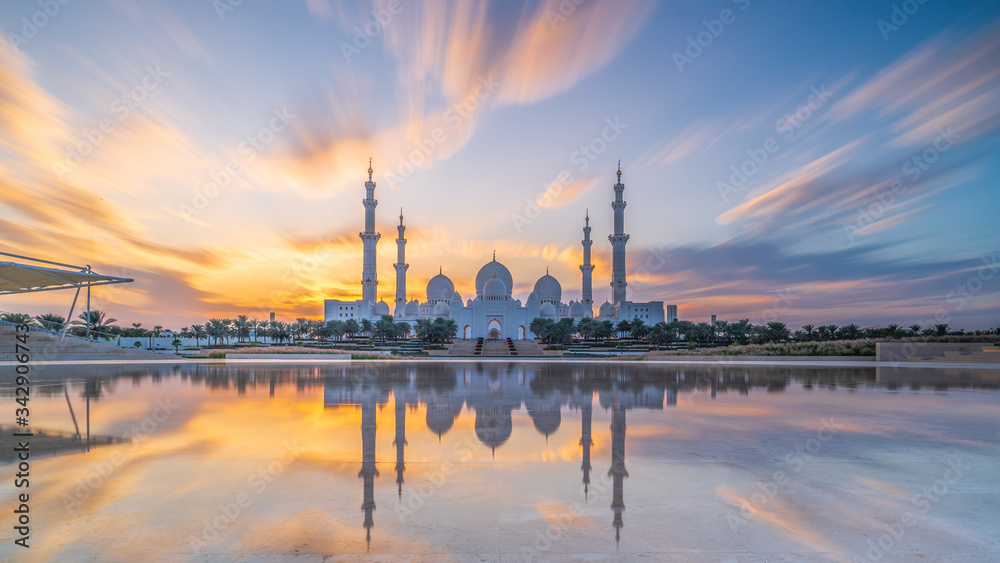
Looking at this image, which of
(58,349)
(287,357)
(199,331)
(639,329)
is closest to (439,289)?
(639,329)

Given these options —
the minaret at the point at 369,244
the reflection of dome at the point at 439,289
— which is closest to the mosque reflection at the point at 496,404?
the minaret at the point at 369,244

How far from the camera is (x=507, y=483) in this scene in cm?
530

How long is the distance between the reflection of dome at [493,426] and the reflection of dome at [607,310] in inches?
2634

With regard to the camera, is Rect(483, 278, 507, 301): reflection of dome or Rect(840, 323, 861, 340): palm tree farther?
Rect(483, 278, 507, 301): reflection of dome

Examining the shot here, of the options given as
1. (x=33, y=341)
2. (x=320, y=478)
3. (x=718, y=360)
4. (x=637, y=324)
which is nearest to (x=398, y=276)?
(x=637, y=324)

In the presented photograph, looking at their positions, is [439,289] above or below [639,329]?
above

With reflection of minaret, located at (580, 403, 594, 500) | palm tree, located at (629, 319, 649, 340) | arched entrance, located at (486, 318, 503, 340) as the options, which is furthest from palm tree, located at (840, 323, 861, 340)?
reflection of minaret, located at (580, 403, 594, 500)

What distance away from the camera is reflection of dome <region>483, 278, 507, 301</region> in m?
67.0

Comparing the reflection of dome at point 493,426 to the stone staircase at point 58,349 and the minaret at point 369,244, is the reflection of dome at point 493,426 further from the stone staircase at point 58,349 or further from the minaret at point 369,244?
the minaret at point 369,244

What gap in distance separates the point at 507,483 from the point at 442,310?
62415 millimetres

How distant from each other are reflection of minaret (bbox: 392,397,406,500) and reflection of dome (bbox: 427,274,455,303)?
62924 mm

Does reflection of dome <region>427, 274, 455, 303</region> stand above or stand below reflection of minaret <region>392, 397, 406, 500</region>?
above

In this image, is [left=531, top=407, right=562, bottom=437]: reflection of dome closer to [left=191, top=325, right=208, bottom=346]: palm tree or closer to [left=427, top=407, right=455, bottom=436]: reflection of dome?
[left=427, top=407, right=455, bottom=436]: reflection of dome

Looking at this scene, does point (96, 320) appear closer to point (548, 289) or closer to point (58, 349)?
point (58, 349)
